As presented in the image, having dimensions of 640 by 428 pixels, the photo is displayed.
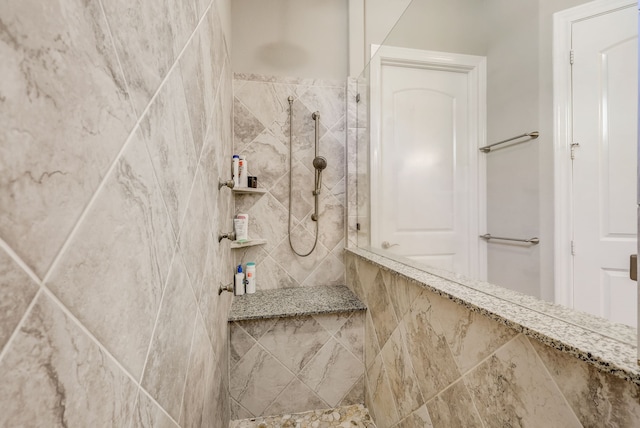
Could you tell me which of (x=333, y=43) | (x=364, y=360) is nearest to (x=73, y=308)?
(x=364, y=360)

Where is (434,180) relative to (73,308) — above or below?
above

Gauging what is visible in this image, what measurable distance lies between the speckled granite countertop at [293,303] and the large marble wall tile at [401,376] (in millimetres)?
315

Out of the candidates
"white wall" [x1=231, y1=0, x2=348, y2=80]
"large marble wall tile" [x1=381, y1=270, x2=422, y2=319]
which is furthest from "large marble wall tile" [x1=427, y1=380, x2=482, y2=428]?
"white wall" [x1=231, y1=0, x2=348, y2=80]

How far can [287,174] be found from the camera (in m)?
1.70

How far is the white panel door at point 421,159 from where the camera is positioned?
1.67m

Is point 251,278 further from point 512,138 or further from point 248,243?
point 512,138

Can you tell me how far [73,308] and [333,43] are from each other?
6.65 ft

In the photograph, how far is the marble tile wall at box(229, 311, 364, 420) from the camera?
1.32 m

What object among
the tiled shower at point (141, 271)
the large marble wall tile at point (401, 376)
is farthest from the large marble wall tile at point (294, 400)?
the large marble wall tile at point (401, 376)

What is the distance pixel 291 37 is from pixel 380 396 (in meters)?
2.22

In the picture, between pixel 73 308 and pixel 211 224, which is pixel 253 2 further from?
pixel 73 308

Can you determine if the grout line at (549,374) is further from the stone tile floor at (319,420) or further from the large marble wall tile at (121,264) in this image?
the stone tile floor at (319,420)

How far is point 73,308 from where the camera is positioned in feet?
0.86

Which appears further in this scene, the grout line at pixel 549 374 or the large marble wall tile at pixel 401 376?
the large marble wall tile at pixel 401 376
